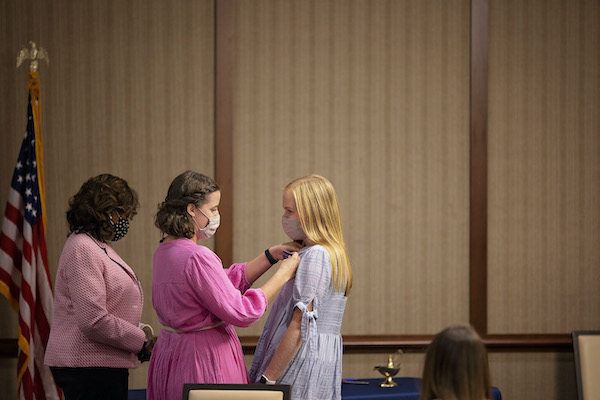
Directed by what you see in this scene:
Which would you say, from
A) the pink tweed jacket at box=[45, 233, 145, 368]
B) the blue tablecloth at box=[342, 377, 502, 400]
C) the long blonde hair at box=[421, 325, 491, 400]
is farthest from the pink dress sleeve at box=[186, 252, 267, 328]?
the blue tablecloth at box=[342, 377, 502, 400]

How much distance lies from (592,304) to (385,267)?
145 cm

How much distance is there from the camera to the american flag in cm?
392

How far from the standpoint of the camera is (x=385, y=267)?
459 centimetres

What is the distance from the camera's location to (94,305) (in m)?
2.81

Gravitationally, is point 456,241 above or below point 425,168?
below

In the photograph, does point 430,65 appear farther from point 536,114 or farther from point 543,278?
point 543,278

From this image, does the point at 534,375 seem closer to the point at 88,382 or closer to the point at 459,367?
the point at 88,382

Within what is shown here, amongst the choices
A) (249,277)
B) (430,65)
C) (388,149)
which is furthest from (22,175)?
(430,65)

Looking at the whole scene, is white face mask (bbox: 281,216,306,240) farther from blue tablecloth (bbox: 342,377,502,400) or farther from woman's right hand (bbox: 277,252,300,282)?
blue tablecloth (bbox: 342,377,502,400)

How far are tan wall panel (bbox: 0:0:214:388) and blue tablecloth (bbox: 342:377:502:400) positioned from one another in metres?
1.33

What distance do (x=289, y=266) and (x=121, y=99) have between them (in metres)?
2.22

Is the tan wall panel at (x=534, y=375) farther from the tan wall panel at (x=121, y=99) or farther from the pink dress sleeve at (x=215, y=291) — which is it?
the pink dress sleeve at (x=215, y=291)

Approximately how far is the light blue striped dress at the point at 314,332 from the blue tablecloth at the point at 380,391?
3.35 feet

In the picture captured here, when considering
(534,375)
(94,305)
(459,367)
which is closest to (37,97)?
(94,305)
